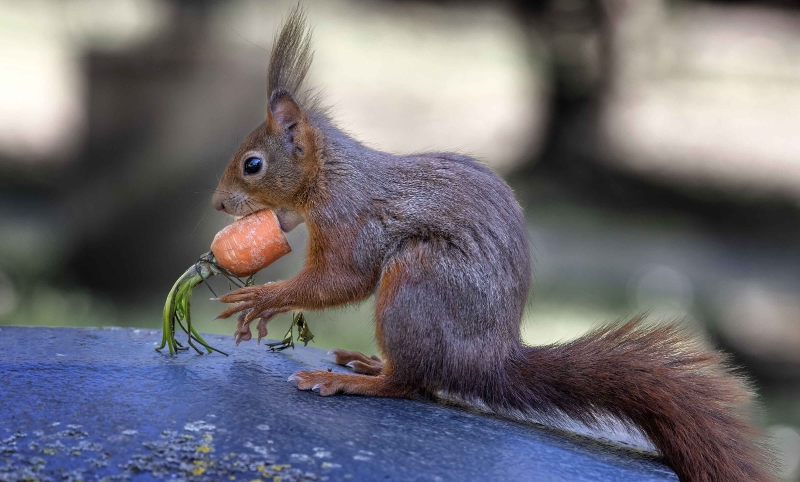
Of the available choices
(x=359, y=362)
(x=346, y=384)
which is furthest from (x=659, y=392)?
(x=359, y=362)

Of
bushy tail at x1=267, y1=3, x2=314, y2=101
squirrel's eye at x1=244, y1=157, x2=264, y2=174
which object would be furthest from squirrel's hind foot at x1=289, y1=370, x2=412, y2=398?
bushy tail at x1=267, y1=3, x2=314, y2=101

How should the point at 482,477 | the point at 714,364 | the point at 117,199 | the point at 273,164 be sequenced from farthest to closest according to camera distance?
the point at 117,199 < the point at 273,164 < the point at 714,364 < the point at 482,477

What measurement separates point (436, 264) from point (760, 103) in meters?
4.20

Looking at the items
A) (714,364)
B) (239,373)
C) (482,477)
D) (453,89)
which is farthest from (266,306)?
(453,89)

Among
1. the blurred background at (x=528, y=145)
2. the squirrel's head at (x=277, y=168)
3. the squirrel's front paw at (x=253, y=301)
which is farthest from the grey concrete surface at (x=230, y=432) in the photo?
the blurred background at (x=528, y=145)

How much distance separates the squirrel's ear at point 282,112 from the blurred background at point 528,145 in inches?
99.3

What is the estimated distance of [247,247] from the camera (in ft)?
7.72

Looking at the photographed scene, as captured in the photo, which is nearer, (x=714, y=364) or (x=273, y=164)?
(x=714, y=364)

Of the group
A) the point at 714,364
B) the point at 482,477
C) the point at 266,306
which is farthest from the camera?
the point at 266,306

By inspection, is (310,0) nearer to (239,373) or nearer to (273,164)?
(273,164)

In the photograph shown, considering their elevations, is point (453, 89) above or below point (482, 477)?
above

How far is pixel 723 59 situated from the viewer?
5.60 m

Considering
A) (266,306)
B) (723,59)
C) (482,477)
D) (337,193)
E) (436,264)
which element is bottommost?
(482,477)

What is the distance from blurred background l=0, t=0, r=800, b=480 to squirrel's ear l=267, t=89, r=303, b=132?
2523mm
